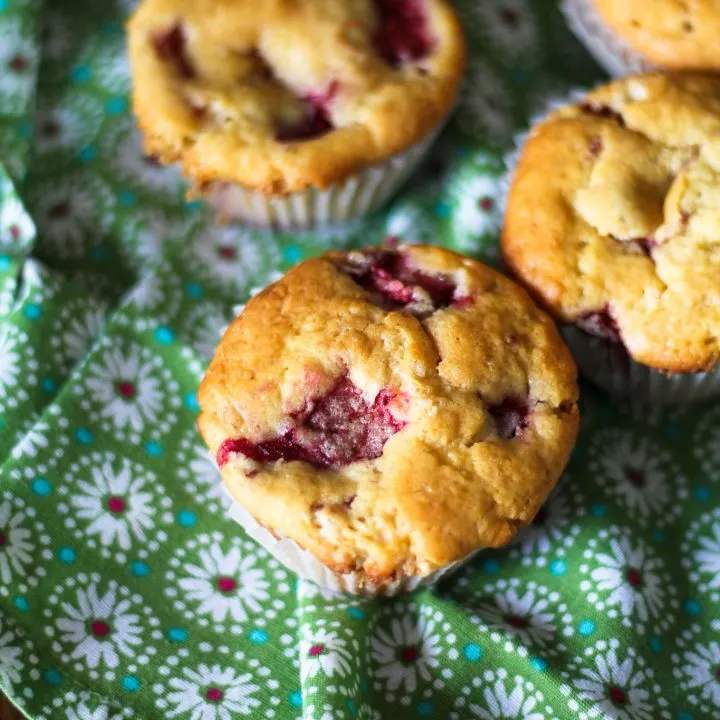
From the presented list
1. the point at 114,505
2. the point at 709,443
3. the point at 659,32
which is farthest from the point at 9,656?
the point at 659,32

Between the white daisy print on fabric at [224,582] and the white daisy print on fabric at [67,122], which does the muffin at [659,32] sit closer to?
the white daisy print on fabric at [67,122]

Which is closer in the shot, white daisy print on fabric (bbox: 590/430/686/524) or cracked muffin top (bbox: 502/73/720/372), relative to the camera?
cracked muffin top (bbox: 502/73/720/372)

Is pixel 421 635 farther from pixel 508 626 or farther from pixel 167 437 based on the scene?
pixel 167 437

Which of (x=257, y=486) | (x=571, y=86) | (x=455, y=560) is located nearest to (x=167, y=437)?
(x=257, y=486)

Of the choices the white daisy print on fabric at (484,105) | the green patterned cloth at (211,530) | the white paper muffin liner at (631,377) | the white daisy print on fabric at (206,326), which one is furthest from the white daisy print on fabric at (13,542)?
the white daisy print on fabric at (484,105)

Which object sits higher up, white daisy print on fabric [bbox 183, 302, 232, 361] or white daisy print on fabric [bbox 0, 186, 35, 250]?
white daisy print on fabric [bbox 0, 186, 35, 250]

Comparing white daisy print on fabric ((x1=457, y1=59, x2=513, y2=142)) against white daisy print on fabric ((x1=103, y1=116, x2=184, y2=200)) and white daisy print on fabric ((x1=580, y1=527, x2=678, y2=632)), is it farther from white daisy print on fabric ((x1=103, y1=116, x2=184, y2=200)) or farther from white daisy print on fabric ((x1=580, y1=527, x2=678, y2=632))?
white daisy print on fabric ((x1=580, y1=527, x2=678, y2=632))

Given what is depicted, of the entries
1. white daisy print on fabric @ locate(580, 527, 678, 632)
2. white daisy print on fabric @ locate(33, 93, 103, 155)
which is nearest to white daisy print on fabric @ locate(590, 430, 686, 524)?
white daisy print on fabric @ locate(580, 527, 678, 632)
